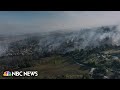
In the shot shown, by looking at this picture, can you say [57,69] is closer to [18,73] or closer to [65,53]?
[65,53]

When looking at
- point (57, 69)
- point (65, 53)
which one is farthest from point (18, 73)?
point (65, 53)

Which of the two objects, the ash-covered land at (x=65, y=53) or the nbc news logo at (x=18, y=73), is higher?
the ash-covered land at (x=65, y=53)

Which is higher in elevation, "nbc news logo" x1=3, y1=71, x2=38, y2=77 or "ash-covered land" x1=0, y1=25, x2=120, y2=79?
"ash-covered land" x1=0, y1=25, x2=120, y2=79

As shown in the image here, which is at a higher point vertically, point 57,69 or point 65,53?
point 65,53

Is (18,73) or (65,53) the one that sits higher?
(65,53)
